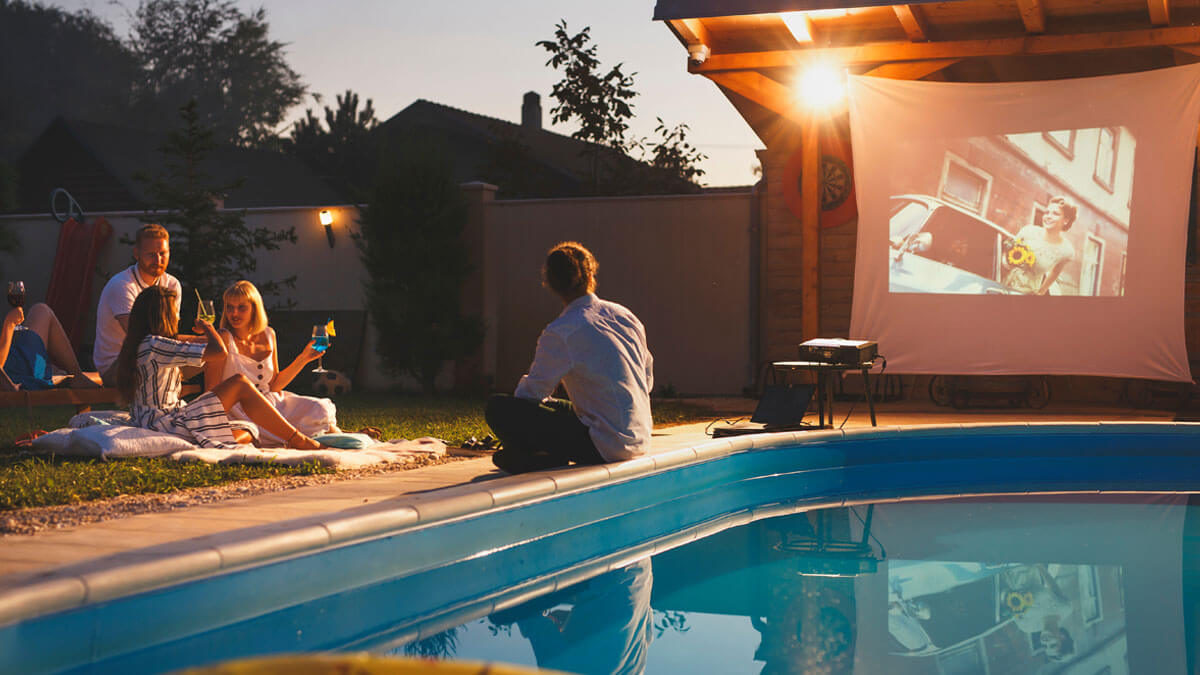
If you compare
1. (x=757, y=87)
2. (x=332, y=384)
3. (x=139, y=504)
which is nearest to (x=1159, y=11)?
(x=757, y=87)

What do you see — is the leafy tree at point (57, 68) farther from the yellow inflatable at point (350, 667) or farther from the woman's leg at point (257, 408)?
the yellow inflatable at point (350, 667)

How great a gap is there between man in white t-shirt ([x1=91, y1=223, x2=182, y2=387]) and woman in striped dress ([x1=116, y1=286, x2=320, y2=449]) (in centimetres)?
73

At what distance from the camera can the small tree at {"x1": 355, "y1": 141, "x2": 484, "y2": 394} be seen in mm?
10961

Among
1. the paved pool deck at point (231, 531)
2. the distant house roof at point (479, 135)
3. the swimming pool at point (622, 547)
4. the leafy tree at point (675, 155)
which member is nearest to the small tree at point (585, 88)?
the leafy tree at point (675, 155)

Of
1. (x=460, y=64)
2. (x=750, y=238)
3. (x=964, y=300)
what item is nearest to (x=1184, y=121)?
(x=964, y=300)

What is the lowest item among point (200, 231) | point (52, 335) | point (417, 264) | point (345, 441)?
point (345, 441)

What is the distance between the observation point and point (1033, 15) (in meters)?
8.12

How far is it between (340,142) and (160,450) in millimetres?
29339

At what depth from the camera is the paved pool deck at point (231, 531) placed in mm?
2492

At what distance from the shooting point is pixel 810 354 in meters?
6.85

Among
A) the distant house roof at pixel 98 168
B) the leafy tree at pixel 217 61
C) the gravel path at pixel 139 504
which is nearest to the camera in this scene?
the gravel path at pixel 139 504

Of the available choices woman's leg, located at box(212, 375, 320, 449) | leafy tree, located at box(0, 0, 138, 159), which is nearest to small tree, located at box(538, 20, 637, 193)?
woman's leg, located at box(212, 375, 320, 449)

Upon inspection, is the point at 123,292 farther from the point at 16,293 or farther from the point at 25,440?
the point at 25,440

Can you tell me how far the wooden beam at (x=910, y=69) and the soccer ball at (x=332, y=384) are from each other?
603cm
